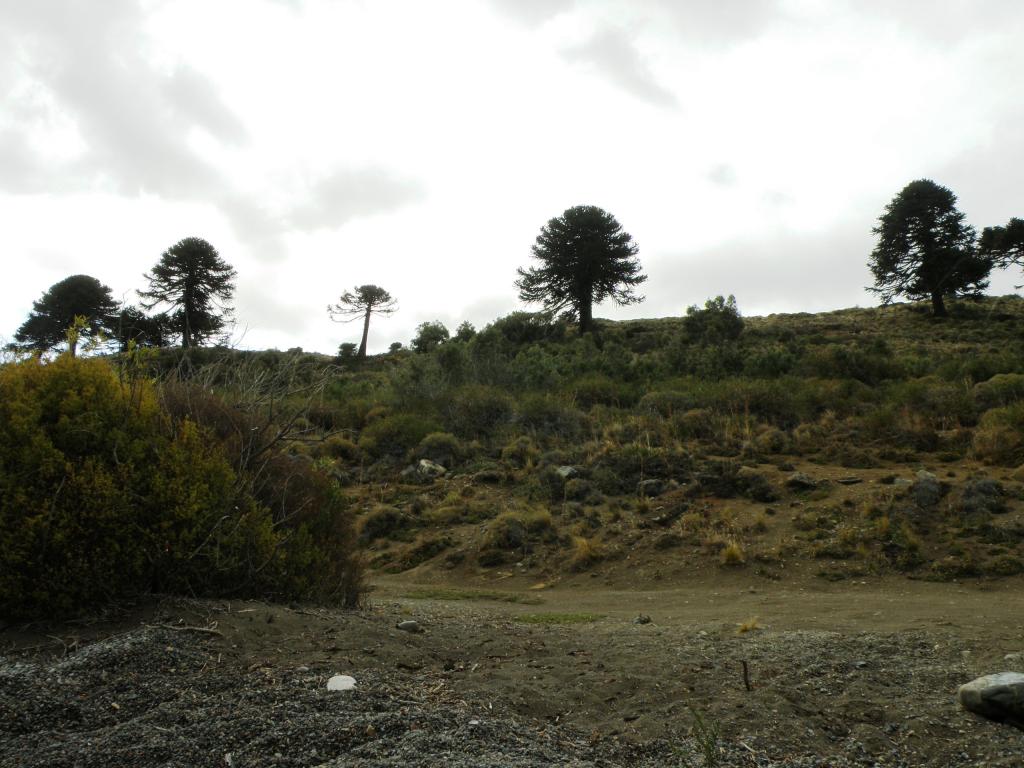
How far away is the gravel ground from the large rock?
10 centimetres

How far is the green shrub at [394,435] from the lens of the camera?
826 inches

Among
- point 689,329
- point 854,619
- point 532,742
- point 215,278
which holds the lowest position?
point 854,619

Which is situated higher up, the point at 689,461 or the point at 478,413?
the point at 478,413

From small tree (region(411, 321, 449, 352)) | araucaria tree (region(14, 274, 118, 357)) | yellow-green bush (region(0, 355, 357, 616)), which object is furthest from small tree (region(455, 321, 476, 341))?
yellow-green bush (region(0, 355, 357, 616))

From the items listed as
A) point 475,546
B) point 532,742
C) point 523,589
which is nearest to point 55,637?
point 532,742

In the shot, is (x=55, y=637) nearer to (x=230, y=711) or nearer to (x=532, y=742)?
(x=230, y=711)

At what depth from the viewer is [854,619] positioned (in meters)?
7.29

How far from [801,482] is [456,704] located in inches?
460

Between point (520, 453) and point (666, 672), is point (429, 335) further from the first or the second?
point (666, 672)

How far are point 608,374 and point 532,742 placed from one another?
2473cm

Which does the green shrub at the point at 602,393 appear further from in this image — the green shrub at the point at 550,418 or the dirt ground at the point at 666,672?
the dirt ground at the point at 666,672

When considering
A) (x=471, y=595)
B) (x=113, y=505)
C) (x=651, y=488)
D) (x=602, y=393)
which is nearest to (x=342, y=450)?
(x=602, y=393)

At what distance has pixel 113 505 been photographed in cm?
505

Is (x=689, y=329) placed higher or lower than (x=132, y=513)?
higher
